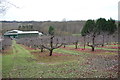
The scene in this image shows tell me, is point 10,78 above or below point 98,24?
below

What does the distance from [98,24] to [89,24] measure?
4.19 meters

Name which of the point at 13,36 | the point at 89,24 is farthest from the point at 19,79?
the point at 13,36

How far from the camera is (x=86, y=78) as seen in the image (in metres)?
9.21

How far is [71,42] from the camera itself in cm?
4694

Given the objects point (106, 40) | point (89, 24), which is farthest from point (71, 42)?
point (89, 24)

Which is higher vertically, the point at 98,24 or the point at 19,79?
the point at 98,24

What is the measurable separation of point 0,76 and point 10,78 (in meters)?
0.78

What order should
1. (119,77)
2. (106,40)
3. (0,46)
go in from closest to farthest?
(119,77) < (0,46) < (106,40)

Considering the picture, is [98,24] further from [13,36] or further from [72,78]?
[72,78]

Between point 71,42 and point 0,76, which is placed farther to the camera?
point 71,42

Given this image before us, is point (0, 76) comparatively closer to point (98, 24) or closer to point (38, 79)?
point (38, 79)

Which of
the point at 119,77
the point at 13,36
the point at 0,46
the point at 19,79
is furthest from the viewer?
the point at 13,36

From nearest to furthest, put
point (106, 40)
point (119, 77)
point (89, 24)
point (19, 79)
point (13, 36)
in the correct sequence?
point (119, 77) < point (19, 79) < point (106, 40) < point (89, 24) < point (13, 36)
